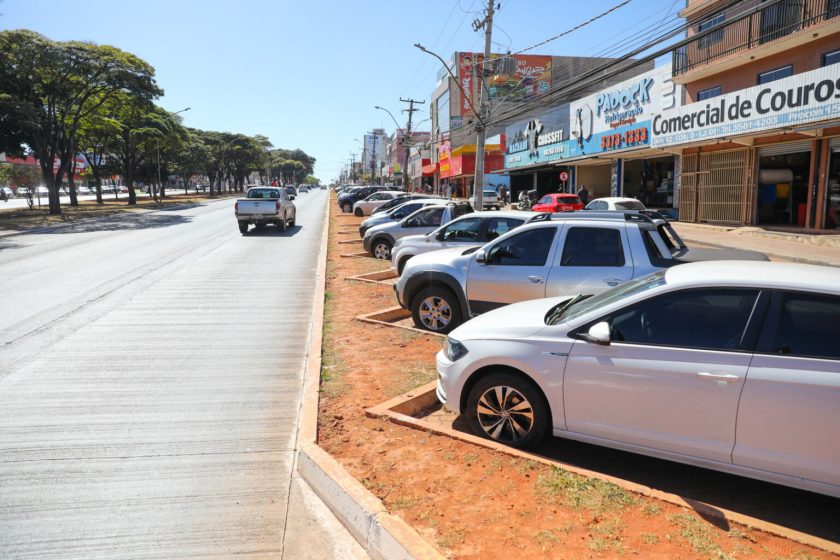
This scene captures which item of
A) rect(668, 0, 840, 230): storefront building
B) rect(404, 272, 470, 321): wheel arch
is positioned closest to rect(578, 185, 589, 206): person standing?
rect(668, 0, 840, 230): storefront building

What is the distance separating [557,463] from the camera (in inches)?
164

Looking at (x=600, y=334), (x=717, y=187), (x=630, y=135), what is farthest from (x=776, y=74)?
(x=600, y=334)

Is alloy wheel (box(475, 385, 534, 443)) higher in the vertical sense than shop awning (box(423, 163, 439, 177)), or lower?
lower

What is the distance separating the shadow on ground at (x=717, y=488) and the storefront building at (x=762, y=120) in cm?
Answer: 1645

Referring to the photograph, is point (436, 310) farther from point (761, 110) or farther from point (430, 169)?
point (430, 169)

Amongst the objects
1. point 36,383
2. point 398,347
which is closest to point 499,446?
point 398,347

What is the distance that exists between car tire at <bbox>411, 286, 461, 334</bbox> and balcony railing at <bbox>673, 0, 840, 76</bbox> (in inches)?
562

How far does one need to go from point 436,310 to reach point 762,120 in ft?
53.9

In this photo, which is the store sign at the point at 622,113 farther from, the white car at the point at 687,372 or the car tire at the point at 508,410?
the car tire at the point at 508,410

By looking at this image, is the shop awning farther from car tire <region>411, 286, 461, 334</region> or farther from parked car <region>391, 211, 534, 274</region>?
car tire <region>411, 286, 461, 334</region>

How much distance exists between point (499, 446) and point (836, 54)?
21260 mm

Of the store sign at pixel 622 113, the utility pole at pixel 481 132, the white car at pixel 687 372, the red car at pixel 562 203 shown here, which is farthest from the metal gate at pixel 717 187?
the white car at pixel 687 372

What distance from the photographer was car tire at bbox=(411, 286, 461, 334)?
7844 millimetres

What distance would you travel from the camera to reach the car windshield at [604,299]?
4333 millimetres
